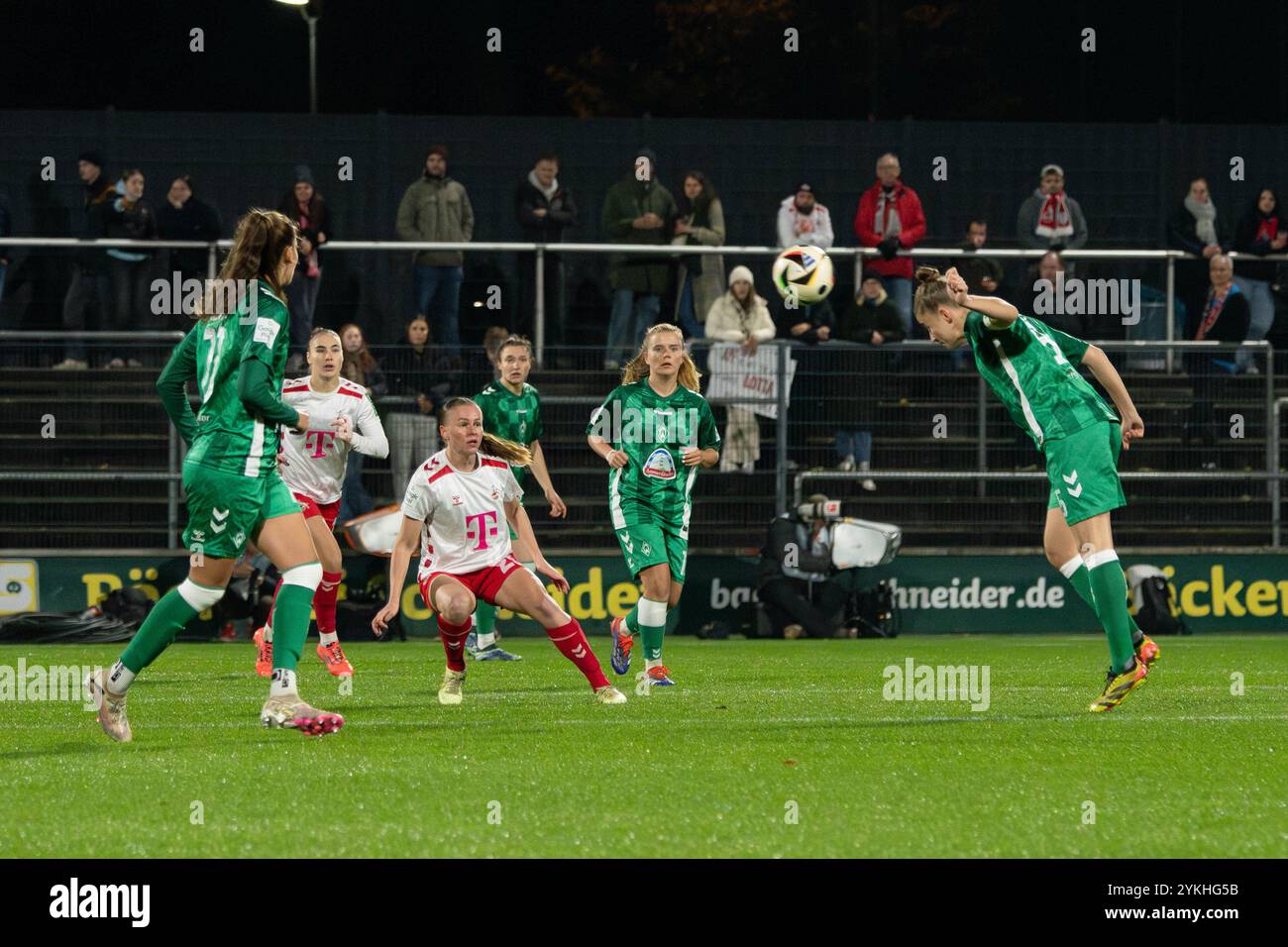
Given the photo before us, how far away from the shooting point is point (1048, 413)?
955cm

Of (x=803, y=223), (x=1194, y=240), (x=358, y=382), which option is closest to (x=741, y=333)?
(x=803, y=223)

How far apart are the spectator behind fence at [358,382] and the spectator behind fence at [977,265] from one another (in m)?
6.11

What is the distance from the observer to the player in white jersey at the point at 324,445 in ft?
40.2

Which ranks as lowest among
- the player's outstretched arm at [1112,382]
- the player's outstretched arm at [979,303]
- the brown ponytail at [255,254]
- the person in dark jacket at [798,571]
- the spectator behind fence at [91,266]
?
the person in dark jacket at [798,571]

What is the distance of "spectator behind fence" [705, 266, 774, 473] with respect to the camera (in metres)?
17.5

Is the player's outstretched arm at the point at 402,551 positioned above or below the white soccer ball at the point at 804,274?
below

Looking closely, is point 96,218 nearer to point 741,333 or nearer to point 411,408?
point 411,408

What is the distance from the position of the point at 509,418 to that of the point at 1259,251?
926cm

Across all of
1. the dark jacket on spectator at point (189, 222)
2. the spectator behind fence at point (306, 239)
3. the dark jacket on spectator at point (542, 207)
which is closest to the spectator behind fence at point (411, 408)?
the spectator behind fence at point (306, 239)

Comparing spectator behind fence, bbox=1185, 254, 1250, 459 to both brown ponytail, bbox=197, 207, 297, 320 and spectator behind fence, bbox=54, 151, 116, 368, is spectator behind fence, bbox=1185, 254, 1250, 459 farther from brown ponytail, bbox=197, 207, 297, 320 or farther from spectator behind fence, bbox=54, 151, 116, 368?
brown ponytail, bbox=197, 207, 297, 320

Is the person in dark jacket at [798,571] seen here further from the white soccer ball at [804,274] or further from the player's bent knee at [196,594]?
the player's bent knee at [196,594]

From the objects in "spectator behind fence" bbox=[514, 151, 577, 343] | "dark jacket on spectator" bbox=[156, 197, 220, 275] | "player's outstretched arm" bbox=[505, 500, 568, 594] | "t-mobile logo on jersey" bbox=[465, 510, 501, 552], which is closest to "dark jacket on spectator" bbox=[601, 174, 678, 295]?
"spectator behind fence" bbox=[514, 151, 577, 343]

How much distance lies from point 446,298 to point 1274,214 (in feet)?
27.7

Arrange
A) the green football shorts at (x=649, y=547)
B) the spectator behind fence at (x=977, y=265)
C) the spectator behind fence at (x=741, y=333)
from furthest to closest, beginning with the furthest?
the spectator behind fence at (x=977, y=265), the spectator behind fence at (x=741, y=333), the green football shorts at (x=649, y=547)
